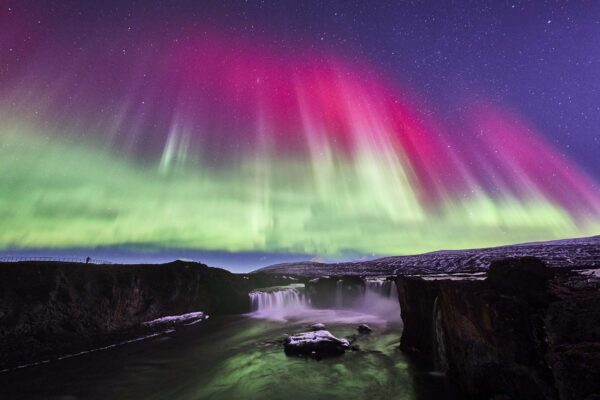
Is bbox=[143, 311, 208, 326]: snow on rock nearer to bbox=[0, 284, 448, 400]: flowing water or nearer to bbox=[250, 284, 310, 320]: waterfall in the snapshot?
bbox=[0, 284, 448, 400]: flowing water

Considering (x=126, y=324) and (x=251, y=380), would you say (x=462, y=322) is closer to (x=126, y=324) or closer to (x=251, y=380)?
(x=251, y=380)

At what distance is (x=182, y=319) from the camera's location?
6656cm

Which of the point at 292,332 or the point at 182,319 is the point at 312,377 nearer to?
the point at 292,332

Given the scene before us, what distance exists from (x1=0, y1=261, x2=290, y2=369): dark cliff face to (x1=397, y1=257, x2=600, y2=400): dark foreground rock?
163ft

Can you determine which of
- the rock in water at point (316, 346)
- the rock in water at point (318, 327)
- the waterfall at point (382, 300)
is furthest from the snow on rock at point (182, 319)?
the waterfall at point (382, 300)

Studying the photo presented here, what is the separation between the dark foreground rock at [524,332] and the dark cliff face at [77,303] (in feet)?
163

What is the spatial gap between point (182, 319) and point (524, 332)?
6535 cm

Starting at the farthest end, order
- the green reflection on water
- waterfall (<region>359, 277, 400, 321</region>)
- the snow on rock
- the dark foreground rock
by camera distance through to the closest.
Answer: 1. waterfall (<region>359, 277, 400, 321</region>)
2. the snow on rock
3. the green reflection on water
4. the dark foreground rock

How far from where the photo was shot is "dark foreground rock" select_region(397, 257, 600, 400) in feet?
42.4

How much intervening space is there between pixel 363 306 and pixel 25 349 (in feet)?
228

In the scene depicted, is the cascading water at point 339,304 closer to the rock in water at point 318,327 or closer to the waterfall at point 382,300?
the waterfall at point 382,300

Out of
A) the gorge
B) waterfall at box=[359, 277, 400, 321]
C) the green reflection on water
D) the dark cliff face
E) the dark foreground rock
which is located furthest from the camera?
waterfall at box=[359, 277, 400, 321]

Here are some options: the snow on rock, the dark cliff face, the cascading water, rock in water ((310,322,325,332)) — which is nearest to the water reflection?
the dark cliff face

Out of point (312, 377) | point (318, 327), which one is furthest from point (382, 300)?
point (312, 377)
